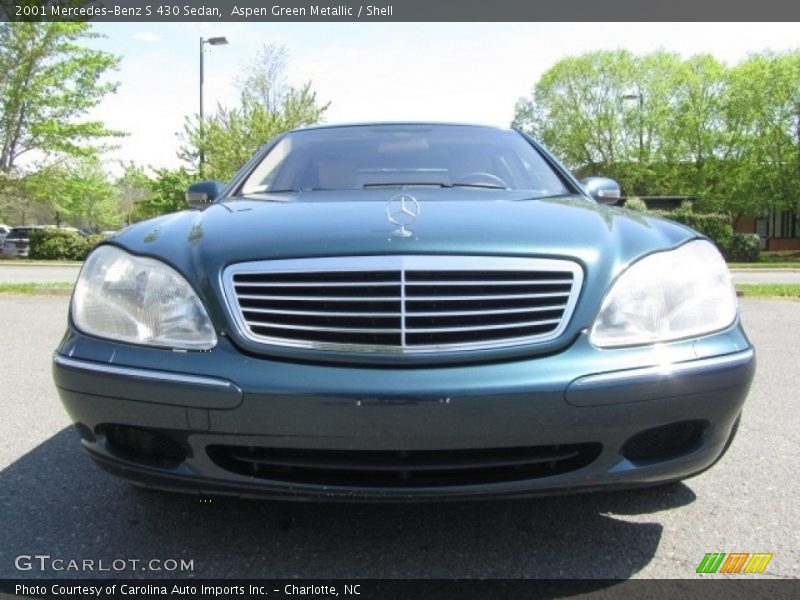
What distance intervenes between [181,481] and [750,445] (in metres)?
2.56

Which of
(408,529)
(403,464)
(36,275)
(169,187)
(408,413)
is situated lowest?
(36,275)

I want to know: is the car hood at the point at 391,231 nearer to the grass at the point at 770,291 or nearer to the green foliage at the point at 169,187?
the grass at the point at 770,291

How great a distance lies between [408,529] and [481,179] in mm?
1584

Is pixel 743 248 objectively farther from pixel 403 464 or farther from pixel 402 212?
pixel 403 464

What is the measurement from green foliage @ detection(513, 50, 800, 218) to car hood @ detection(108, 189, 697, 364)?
37771 mm

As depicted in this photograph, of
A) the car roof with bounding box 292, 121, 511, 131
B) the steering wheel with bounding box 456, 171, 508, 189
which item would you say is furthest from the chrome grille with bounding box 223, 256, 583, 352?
the car roof with bounding box 292, 121, 511, 131

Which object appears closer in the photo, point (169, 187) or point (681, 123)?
point (169, 187)

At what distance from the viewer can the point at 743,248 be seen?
27391mm

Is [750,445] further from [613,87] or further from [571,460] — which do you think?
[613,87]

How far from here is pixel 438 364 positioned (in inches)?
73.2

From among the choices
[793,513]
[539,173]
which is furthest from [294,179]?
[793,513]

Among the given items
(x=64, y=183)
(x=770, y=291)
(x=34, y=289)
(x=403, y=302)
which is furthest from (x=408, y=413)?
(x=64, y=183)

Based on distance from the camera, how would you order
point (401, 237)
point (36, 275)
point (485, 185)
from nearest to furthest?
point (401, 237) < point (485, 185) < point (36, 275)

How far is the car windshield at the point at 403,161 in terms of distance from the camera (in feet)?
10.3
